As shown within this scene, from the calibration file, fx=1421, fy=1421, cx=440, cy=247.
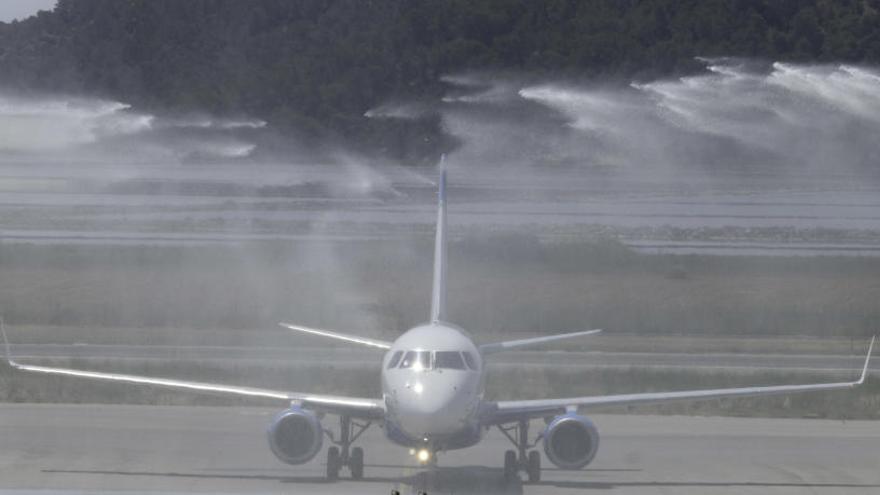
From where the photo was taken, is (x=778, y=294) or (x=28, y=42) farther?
(x=28, y=42)

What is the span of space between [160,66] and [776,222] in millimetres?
25404

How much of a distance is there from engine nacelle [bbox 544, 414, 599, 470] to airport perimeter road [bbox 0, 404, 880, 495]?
455mm

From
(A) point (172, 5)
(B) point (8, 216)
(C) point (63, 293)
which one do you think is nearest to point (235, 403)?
(C) point (63, 293)

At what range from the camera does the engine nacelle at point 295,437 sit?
2052cm

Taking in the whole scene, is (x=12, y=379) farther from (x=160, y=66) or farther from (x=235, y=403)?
(x=160, y=66)

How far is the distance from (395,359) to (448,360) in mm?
808

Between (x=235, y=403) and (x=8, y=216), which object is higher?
(x=8, y=216)

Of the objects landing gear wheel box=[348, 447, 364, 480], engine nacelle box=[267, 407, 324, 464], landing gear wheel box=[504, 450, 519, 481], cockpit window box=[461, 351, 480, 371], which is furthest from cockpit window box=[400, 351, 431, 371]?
landing gear wheel box=[504, 450, 519, 481]

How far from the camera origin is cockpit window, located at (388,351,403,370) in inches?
798

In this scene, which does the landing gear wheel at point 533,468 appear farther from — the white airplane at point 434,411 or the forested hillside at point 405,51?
the forested hillside at point 405,51

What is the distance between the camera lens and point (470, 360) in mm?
20469

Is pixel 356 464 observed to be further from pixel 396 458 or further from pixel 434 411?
pixel 396 458

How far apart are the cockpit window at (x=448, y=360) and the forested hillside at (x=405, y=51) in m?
33.0

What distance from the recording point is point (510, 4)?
56.3 meters
